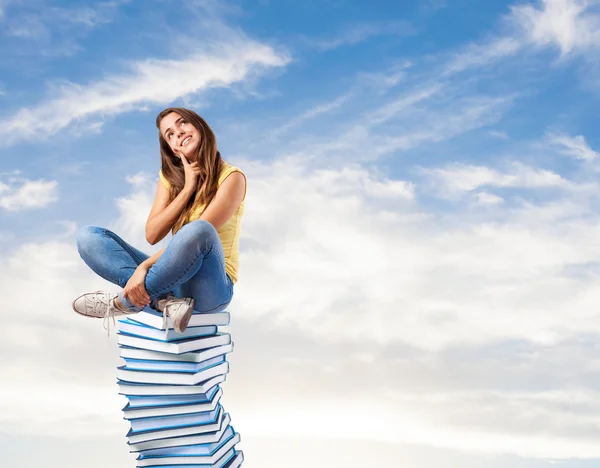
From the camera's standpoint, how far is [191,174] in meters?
4.70

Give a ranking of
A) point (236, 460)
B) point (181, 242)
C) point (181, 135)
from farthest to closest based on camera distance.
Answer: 1. point (181, 135)
2. point (236, 460)
3. point (181, 242)

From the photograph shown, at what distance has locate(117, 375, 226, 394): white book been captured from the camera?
4332 mm

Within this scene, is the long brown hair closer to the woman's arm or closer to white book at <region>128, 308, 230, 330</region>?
the woman's arm

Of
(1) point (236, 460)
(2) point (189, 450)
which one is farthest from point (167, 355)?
(1) point (236, 460)

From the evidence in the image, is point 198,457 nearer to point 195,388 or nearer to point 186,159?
point 195,388

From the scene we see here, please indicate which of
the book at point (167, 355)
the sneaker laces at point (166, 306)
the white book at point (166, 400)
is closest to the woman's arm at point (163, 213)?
the sneaker laces at point (166, 306)

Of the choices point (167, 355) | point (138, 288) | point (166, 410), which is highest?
point (138, 288)

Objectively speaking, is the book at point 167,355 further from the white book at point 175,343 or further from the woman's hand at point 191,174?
the woman's hand at point 191,174

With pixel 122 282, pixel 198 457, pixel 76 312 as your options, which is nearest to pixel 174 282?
pixel 122 282

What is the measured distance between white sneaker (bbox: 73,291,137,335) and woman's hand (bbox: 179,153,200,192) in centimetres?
78

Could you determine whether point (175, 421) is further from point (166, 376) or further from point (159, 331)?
point (159, 331)

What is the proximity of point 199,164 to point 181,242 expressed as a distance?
75 centimetres

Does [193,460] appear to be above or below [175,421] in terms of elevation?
below

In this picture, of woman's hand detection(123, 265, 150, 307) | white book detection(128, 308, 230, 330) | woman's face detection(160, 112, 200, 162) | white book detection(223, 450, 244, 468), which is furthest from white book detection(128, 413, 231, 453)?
woman's face detection(160, 112, 200, 162)
